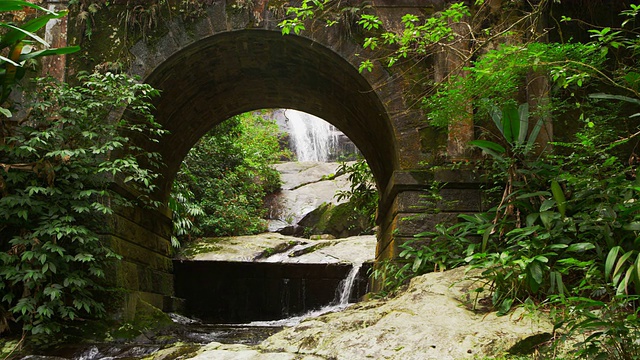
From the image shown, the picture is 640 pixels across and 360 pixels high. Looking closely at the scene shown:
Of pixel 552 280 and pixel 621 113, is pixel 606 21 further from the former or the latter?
pixel 552 280

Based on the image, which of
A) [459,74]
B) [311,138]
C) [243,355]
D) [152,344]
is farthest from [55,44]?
[311,138]

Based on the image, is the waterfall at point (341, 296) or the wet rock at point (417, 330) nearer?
the wet rock at point (417, 330)

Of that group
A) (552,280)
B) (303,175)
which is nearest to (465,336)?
(552,280)

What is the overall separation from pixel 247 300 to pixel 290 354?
725cm

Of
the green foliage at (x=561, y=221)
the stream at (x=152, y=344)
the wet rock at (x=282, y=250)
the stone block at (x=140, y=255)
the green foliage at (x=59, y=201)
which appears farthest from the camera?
the wet rock at (x=282, y=250)

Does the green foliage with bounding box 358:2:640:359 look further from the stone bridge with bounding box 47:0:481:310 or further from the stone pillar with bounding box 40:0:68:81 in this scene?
the stone pillar with bounding box 40:0:68:81

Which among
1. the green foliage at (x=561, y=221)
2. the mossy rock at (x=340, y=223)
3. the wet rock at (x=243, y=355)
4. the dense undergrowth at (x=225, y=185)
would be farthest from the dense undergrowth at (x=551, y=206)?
the mossy rock at (x=340, y=223)

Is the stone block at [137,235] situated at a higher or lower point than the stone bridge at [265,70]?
lower

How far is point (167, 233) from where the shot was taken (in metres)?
9.87

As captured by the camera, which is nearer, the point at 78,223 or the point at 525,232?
the point at 525,232

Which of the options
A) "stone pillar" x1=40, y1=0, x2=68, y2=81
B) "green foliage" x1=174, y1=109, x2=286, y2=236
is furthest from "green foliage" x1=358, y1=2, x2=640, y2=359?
"green foliage" x1=174, y1=109, x2=286, y2=236

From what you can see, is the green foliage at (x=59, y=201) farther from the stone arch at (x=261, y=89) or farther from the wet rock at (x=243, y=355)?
the wet rock at (x=243, y=355)

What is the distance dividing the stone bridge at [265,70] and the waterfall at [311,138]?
14092 mm

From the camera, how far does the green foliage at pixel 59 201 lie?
235 inches
